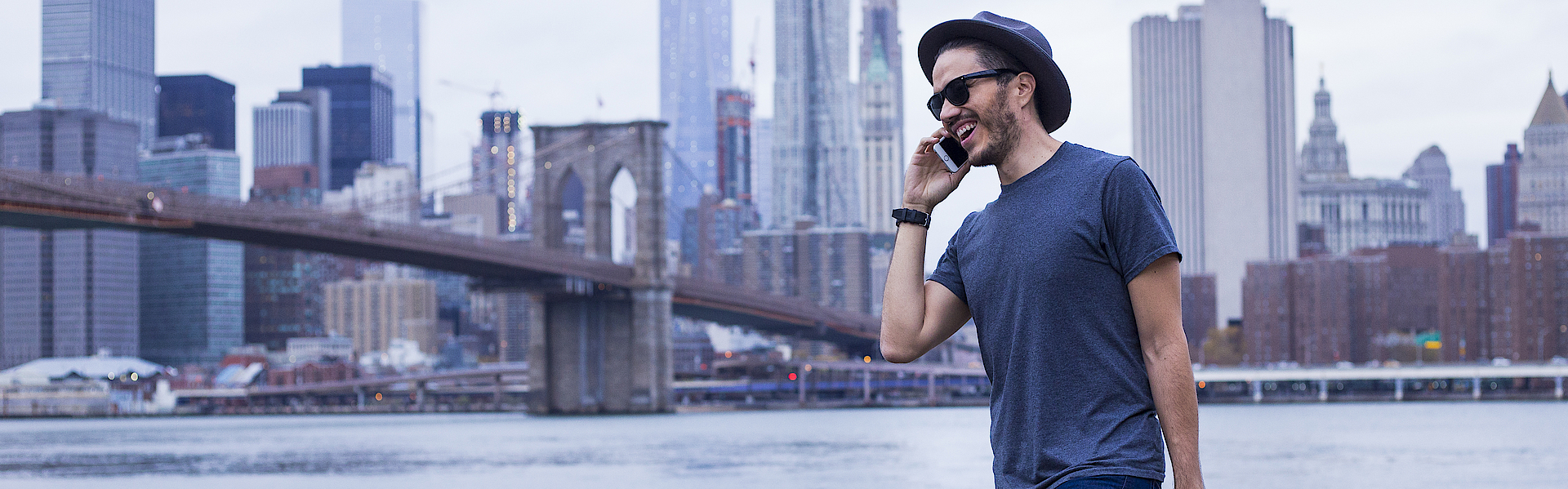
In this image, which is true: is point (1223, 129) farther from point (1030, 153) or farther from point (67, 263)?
point (1030, 153)

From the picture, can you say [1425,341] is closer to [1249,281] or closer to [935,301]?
[1249,281]

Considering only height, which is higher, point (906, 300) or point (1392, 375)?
point (906, 300)

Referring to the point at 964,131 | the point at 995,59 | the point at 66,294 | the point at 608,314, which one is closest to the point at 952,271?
the point at 964,131

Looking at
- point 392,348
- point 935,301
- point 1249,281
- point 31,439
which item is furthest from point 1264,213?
point 935,301

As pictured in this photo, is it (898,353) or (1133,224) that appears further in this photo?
(898,353)

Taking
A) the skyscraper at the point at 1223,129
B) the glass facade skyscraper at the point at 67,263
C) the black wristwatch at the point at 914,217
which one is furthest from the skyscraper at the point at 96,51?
the black wristwatch at the point at 914,217

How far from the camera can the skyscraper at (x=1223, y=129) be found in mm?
160875

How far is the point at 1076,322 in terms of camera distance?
7.94ft

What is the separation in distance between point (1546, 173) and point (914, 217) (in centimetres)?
15770

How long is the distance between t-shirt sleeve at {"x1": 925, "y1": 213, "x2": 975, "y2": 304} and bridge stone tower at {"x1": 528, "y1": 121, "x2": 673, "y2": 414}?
170ft

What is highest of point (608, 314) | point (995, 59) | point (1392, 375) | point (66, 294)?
point (995, 59)

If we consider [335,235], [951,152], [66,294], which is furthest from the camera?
[66,294]

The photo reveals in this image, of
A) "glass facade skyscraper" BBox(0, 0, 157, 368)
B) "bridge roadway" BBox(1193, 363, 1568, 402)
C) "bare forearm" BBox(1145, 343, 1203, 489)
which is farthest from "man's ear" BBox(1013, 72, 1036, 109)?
"glass facade skyscraper" BBox(0, 0, 157, 368)

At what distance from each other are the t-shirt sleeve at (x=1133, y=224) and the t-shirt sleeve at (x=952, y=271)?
0.33m
